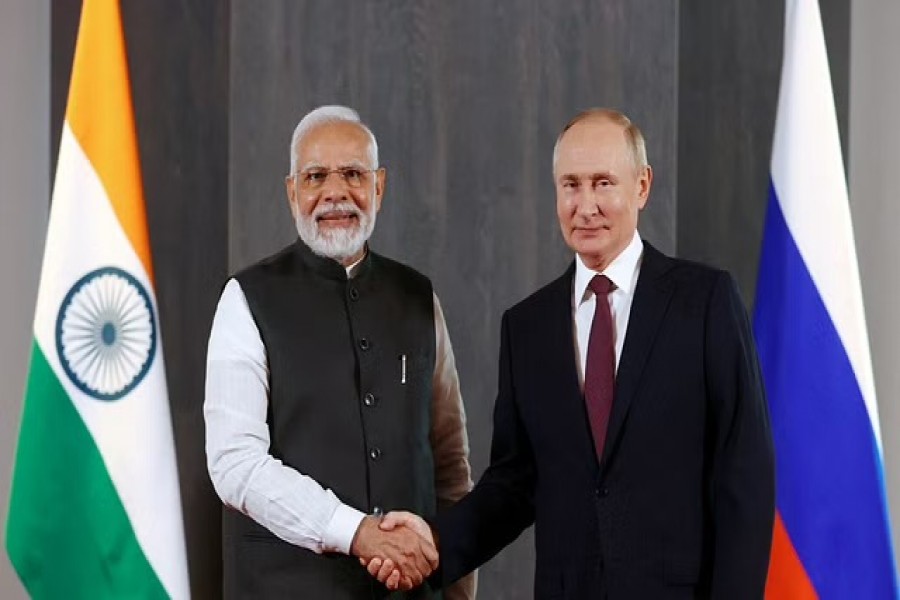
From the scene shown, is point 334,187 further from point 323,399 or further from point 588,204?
point 588,204

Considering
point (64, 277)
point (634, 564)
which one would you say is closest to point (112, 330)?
point (64, 277)

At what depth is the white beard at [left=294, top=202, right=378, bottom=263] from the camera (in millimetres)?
2867

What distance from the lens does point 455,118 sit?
3496 millimetres

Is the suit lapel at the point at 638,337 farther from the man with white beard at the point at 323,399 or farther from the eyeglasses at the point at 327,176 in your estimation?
the eyeglasses at the point at 327,176

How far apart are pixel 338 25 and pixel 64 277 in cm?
91

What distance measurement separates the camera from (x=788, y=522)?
10.9 ft

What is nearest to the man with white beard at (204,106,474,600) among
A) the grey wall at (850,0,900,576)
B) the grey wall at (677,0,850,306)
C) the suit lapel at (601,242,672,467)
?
the suit lapel at (601,242,672,467)

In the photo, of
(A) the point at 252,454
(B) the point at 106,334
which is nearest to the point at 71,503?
(B) the point at 106,334

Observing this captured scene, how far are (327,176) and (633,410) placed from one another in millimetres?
795

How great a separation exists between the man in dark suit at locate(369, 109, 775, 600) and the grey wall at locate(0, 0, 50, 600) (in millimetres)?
1609

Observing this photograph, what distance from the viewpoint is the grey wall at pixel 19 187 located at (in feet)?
12.3

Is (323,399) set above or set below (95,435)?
above

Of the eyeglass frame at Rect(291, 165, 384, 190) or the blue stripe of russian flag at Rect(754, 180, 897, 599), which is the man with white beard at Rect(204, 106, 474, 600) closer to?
the eyeglass frame at Rect(291, 165, 384, 190)

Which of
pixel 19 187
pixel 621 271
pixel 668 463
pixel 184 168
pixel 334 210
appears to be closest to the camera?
pixel 668 463
